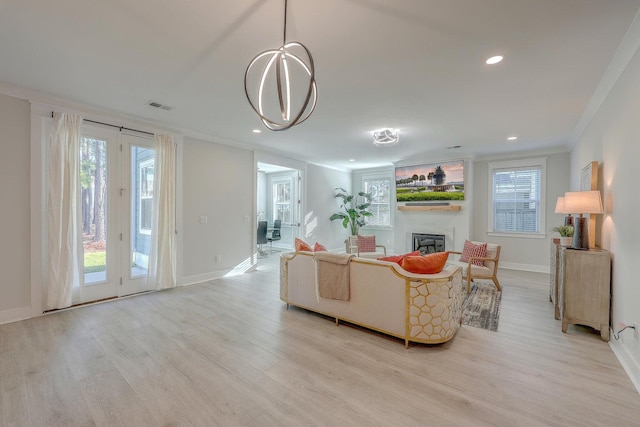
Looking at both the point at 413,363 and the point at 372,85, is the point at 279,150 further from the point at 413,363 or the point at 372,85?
the point at 413,363

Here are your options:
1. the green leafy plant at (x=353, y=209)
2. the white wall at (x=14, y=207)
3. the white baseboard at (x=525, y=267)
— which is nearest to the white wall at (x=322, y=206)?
the green leafy plant at (x=353, y=209)

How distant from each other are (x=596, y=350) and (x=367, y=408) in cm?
244

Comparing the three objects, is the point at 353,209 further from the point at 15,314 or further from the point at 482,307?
the point at 15,314

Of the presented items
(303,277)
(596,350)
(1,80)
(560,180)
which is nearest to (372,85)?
(303,277)

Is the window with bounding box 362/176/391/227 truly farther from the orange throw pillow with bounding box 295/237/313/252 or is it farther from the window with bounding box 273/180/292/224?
the orange throw pillow with bounding box 295/237/313/252

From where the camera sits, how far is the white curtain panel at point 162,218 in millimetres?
4316

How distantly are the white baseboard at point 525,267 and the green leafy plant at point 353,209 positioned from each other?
11.4 ft

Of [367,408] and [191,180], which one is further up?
[191,180]

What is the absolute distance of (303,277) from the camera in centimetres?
353

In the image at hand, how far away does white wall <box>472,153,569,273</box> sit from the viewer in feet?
18.7

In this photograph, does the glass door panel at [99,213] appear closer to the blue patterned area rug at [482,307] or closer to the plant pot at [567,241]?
the blue patterned area rug at [482,307]

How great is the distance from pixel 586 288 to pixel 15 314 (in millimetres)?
6337

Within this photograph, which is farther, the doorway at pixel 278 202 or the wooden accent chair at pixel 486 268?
the doorway at pixel 278 202

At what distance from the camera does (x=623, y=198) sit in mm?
2516
